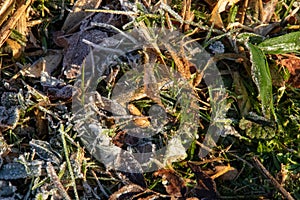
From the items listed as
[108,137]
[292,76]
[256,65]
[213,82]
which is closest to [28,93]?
[108,137]

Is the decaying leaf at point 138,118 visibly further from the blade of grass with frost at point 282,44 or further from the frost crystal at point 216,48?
the blade of grass with frost at point 282,44

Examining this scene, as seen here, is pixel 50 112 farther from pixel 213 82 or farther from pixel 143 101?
pixel 213 82

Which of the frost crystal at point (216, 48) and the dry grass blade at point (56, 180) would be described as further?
the frost crystal at point (216, 48)

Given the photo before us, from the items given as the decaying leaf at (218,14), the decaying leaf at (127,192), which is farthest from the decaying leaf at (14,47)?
the decaying leaf at (218,14)

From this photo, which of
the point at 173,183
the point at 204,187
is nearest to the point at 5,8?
the point at 173,183

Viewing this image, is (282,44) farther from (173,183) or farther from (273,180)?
(173,183)

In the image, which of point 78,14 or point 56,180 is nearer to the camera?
point 56,180

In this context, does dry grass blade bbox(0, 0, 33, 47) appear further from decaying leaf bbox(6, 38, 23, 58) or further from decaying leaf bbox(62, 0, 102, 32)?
decaying leaf bbox(62, 0, 102, 32)
